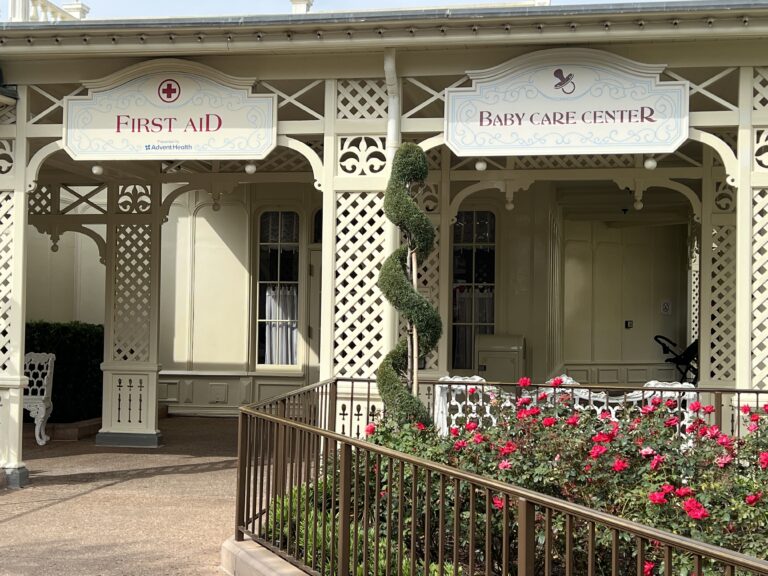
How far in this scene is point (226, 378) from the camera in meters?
14.9

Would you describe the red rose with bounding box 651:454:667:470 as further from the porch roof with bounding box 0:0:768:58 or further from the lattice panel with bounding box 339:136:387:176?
the lattice panel with bounding box 339:136:387:176

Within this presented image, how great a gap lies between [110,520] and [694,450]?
4.33 metres

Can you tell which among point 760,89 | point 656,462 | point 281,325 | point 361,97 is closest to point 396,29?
point 361,97

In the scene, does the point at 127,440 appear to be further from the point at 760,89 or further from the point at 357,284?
the point at 760,89

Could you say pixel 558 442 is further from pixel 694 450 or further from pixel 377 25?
pixel 377 25

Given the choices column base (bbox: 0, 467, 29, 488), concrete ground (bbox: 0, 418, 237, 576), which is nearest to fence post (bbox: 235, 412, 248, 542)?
concrete ground (bbox: 0, 418, 237, 576)

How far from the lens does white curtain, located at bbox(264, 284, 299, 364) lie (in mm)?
14898

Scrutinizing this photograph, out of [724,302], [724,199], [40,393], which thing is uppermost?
[724,199]

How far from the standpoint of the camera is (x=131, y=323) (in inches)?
464

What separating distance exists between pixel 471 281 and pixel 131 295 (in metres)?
4.59

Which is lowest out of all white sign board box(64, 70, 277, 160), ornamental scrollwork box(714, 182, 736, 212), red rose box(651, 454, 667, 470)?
red rose box(651, 454, 667, 470)

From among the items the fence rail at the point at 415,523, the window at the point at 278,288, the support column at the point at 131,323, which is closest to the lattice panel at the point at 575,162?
the support column at the point at 131,323

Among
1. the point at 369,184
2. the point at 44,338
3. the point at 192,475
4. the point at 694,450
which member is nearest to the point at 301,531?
the point at 694,450

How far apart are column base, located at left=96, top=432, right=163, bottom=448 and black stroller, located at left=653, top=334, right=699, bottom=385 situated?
762 centimetres
